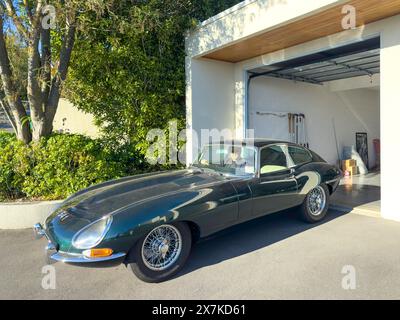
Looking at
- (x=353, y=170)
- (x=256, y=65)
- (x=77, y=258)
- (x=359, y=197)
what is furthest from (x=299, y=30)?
(x=353, y=170)

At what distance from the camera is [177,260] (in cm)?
291

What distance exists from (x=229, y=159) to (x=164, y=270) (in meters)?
1.72

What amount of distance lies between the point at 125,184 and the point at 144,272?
1.16 meters

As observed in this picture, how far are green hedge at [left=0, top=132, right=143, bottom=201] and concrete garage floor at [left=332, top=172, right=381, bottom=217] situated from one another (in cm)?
443

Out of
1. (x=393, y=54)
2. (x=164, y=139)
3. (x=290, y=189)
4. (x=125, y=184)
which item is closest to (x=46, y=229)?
(x=125, y=184)

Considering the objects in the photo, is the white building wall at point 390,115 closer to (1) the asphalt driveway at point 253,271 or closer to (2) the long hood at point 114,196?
(1) the asphalt driveway at point 253,271

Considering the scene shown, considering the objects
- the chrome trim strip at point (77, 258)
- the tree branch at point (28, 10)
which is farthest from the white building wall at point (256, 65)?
the chrome trim strip at point (77, 258)

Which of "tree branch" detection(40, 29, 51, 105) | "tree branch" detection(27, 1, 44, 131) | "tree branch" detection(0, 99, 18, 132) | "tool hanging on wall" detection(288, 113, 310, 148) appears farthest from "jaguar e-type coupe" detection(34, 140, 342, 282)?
"tool hanging on wall" detection(288, 113, 310, 148)

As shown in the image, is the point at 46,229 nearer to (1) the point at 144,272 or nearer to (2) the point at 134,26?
(1) the point at 144,272

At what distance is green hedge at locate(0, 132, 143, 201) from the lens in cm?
501

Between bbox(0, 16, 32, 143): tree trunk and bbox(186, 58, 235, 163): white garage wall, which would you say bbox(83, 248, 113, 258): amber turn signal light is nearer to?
bbox(0, 16, 32, 143): tree trunk

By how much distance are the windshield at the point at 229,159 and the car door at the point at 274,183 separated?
140 mm
